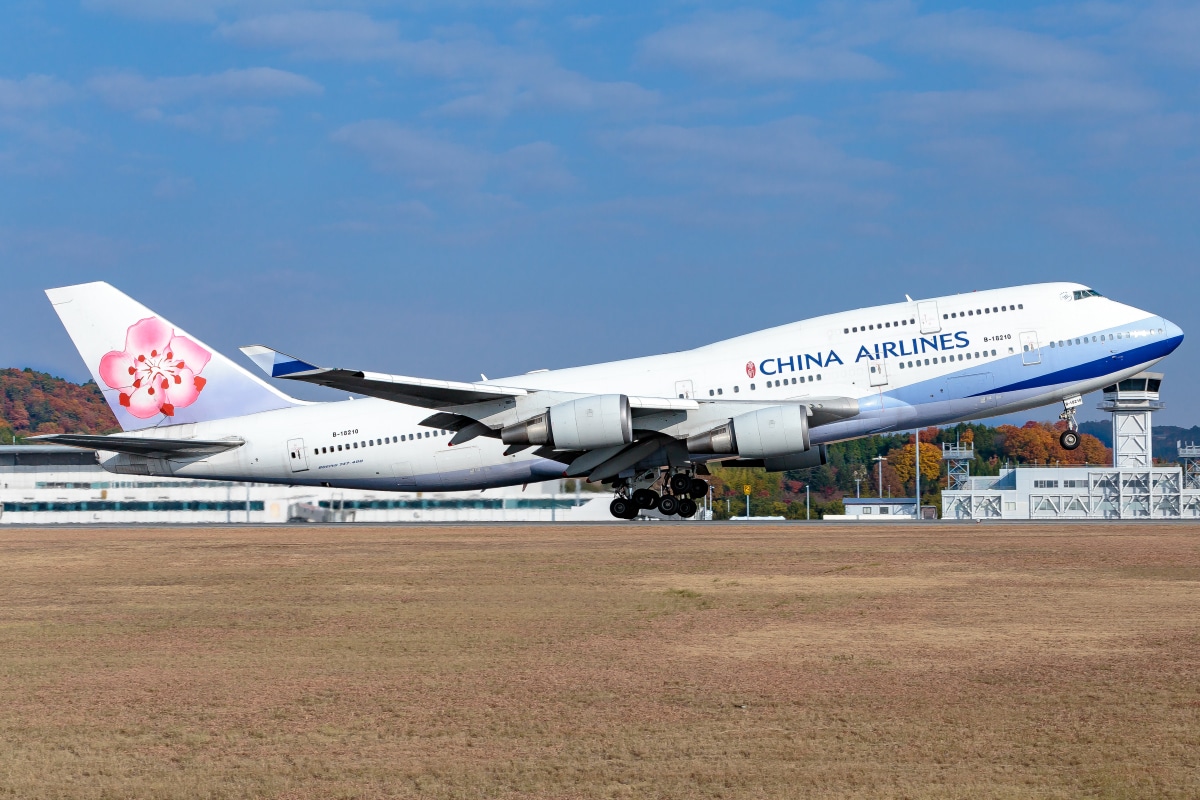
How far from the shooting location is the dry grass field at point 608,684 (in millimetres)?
9883

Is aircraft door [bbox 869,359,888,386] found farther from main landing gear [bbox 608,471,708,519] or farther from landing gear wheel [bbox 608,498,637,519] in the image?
landing gear wheel [bbox 608,498,637,519]

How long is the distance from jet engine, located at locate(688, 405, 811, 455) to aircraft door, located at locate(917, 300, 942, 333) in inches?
161

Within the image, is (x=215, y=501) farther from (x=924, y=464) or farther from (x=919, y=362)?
(x=924, y=464)

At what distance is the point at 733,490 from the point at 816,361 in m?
77.2

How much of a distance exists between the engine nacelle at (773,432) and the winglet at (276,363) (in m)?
11.0

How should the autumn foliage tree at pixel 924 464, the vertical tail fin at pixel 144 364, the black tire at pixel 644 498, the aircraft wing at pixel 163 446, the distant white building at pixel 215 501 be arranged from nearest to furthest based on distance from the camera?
the black tire at pixel 644 498
the aircraft wing at pixel 163 446
the vertical tail fin at pixel 144 364
the distant white building at pixel 215 501
the autumn foliage tree at pixel 924 464

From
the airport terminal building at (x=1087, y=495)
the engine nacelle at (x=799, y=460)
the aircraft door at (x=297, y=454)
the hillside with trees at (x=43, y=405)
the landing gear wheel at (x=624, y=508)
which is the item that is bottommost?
the airport terminal building at (x=1087, y=495)

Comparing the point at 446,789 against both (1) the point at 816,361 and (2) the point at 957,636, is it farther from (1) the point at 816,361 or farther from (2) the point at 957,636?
(1) the point at 816,361

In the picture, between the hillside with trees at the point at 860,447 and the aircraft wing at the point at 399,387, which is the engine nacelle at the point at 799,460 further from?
the hillside with trees at the point at 860,447

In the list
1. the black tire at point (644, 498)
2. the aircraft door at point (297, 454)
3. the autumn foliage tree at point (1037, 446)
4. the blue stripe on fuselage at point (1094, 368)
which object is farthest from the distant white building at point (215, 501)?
the autumn foliage tree at point (1037, 446)

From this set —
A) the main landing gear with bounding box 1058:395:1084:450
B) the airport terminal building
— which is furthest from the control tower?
the main landing gear with bounding box 1058:395:1084:450

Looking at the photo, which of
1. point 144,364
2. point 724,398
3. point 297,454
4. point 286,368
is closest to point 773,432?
point 724,398

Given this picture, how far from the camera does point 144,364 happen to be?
1580 inches

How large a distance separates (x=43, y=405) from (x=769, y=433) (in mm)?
156706
